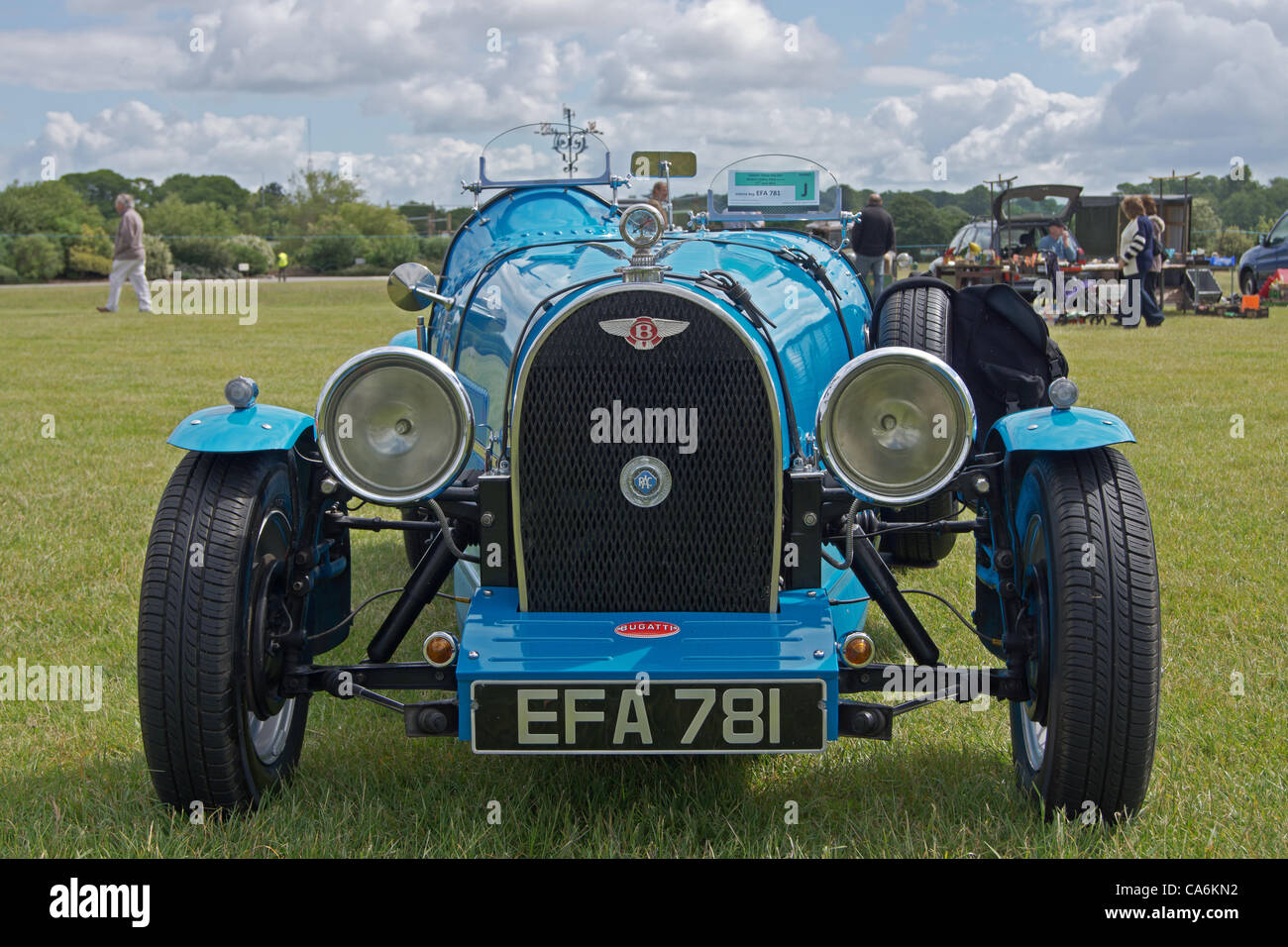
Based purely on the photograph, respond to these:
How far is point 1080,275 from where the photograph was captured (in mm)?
19062

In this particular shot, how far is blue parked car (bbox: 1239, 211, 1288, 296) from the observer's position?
2072cm

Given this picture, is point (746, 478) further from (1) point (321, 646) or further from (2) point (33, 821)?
(2) point (33, 821)

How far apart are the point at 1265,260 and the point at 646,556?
21.7 m

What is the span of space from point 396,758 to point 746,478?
1.31 metres

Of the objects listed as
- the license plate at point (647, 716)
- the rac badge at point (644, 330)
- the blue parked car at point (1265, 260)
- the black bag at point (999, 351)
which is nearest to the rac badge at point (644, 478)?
the rac badge at point (644, 330)

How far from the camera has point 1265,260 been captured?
21.1 m

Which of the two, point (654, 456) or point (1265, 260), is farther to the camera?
point (1265, 260)

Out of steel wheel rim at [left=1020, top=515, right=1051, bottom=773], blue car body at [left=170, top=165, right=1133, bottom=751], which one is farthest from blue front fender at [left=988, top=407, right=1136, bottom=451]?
steel wheel rim at [left=1020, top=515, right=1051, bottom=773]

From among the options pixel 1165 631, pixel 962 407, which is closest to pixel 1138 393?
pixel 1165 631

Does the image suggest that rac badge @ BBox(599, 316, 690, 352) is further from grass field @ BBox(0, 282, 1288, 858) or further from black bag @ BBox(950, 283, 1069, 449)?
black bag @ BBox(950, 283, 1069, 449)

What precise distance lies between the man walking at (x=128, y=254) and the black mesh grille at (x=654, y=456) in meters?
18.3

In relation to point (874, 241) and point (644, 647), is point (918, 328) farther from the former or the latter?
point (874, 241)

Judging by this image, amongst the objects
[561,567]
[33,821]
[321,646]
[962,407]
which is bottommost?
[33,821]

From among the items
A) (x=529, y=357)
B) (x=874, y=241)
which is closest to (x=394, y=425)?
(x=529, y=357)
